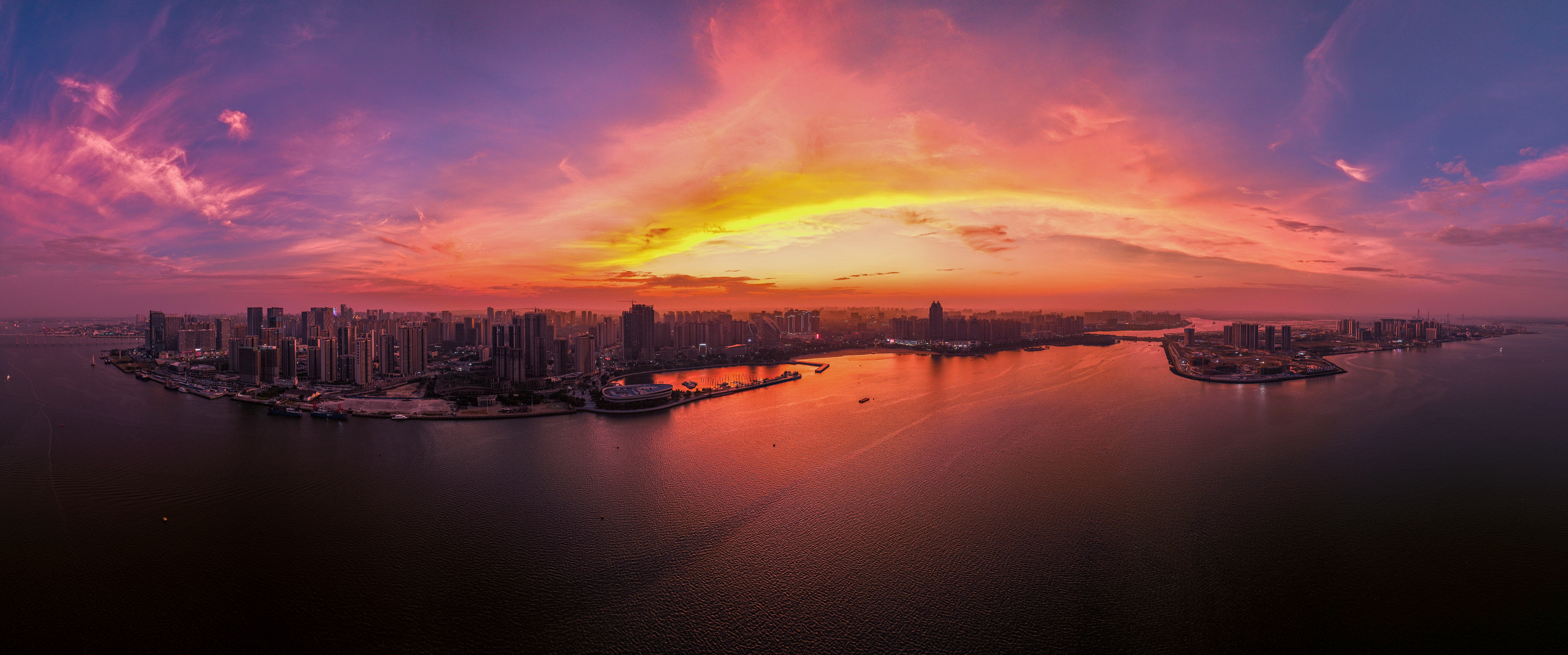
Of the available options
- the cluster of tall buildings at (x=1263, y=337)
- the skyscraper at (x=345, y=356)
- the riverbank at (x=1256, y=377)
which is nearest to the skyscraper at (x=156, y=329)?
the skyscraper at (x=345, y=356)

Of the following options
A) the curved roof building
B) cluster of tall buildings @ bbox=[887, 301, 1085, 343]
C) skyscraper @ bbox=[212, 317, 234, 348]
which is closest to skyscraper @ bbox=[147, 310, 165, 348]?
skyscraper @ bbox=[212, 317, 234, 348]

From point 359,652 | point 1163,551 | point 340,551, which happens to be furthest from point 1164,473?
point 340,551

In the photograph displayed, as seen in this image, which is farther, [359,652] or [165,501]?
[165,501]

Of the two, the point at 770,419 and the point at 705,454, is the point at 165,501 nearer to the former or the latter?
the point at 705,454

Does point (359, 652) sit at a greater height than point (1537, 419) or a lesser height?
lesser

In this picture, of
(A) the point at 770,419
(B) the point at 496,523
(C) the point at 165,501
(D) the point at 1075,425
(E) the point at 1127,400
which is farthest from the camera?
(E) the point at 1127,400

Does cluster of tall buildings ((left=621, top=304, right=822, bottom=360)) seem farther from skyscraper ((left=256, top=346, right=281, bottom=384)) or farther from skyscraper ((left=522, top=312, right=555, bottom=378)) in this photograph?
skyscraper ((left=256, top=346, right=281, bottom=384))

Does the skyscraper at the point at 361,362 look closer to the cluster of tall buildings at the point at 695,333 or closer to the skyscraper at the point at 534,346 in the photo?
the skyscraper at the point at 534,346
